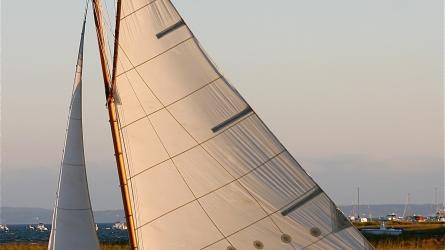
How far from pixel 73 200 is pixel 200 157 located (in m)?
2.73

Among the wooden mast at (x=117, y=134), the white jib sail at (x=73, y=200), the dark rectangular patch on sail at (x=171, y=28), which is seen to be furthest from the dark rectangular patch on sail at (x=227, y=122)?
the white jib sail at (x=73, y=200)

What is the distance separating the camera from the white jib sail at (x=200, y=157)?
21281 millimetres

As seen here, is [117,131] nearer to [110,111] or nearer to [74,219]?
[110,111]

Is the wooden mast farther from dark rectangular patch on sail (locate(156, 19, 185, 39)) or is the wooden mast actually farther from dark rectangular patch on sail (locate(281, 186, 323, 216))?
dark rectangular patch on sail (locate(281, 186, 323, 216))

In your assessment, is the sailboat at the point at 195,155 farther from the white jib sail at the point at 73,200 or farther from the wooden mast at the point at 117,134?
the white jib sail at the point at 73,200

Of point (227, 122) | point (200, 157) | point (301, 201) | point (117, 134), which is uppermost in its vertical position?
point (117, 134)

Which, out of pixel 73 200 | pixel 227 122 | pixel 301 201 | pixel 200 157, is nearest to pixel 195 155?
pixel 200 157

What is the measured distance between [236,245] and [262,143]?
7.13 feet

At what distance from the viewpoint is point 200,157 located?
70.7 ft

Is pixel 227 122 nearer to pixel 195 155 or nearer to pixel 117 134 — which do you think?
pixel 195 155

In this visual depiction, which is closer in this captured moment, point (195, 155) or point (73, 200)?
point (73, 200)

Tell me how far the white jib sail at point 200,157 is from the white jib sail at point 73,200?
3.08 ft

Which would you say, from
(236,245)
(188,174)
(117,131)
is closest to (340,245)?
(236,245)

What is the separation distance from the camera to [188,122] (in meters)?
21.5
